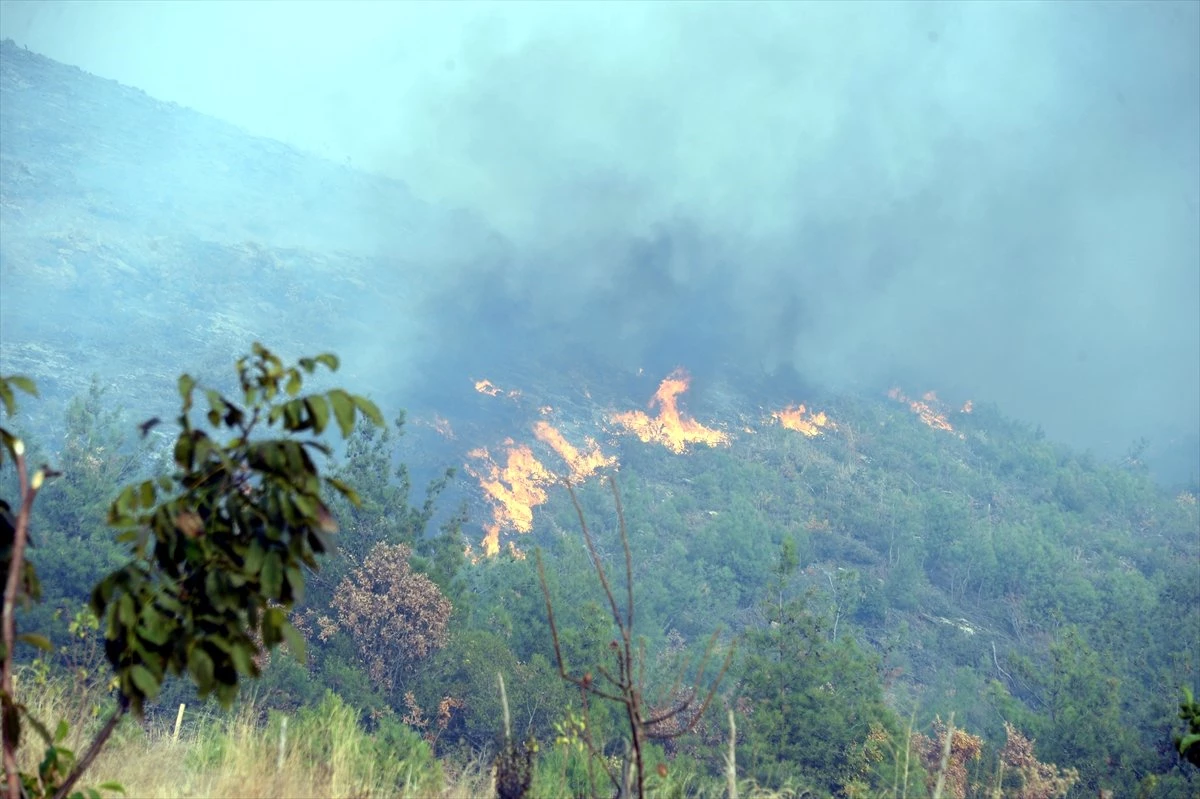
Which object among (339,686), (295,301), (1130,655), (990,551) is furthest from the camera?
(295,301)

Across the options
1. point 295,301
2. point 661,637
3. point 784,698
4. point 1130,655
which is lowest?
point 784,698

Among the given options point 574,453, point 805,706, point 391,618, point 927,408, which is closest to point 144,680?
point 391,618

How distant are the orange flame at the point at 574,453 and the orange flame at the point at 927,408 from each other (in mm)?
23449

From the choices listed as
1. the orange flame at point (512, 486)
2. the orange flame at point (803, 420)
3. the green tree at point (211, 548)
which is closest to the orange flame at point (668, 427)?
the orange flame at point (803, 420)

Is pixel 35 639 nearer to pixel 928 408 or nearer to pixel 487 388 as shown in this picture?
pixel 487 388

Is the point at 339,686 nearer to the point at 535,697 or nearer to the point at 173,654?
the point at 535,697

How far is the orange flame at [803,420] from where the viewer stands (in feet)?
170

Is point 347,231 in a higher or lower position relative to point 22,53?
lower

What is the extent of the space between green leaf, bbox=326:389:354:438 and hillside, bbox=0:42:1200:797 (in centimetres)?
632

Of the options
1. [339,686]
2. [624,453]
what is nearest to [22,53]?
[624,453]

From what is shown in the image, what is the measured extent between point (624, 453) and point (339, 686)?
29.9 m

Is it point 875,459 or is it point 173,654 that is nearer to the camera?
point 173,654

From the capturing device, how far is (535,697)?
14961 millimetres

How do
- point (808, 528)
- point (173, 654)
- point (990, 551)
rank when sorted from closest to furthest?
point (173, 654), point (990, 551), point (808, 528)
